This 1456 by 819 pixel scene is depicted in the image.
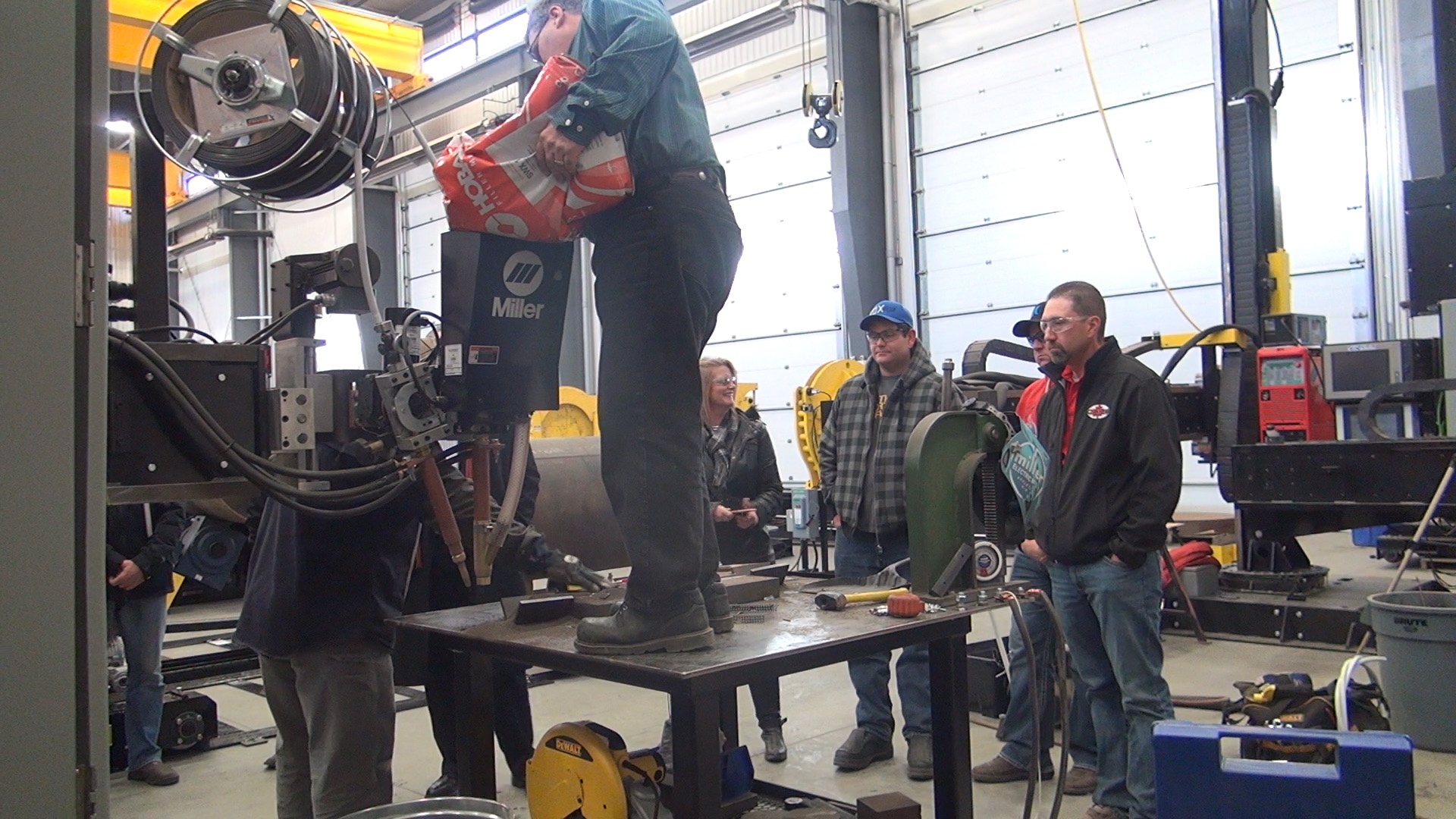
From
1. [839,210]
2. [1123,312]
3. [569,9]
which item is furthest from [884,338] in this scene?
[839,210]

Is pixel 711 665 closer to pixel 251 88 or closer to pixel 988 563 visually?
pixel 988 563

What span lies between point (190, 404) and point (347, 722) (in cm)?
99

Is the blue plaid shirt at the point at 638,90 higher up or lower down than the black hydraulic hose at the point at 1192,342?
higher up

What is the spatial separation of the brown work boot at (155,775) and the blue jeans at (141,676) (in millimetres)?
18

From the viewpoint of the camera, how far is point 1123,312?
8.92 meters

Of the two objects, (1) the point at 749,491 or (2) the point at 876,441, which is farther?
(1) the point at 749,491

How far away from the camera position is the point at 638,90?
1.95m

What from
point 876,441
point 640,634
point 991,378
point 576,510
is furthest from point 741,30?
point 640,634

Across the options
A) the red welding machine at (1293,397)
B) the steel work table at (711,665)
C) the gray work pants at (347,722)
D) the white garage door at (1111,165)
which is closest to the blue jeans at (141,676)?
the gray work pants at (347,722)

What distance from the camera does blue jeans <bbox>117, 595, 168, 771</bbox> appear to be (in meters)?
4.24

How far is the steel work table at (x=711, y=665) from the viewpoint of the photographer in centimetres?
186

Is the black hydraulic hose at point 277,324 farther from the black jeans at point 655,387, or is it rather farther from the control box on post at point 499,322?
the black jeans at point 655,387

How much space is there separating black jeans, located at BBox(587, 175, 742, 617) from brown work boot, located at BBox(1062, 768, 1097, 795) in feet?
6.96

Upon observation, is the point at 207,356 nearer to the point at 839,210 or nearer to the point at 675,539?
the point at 675,539
